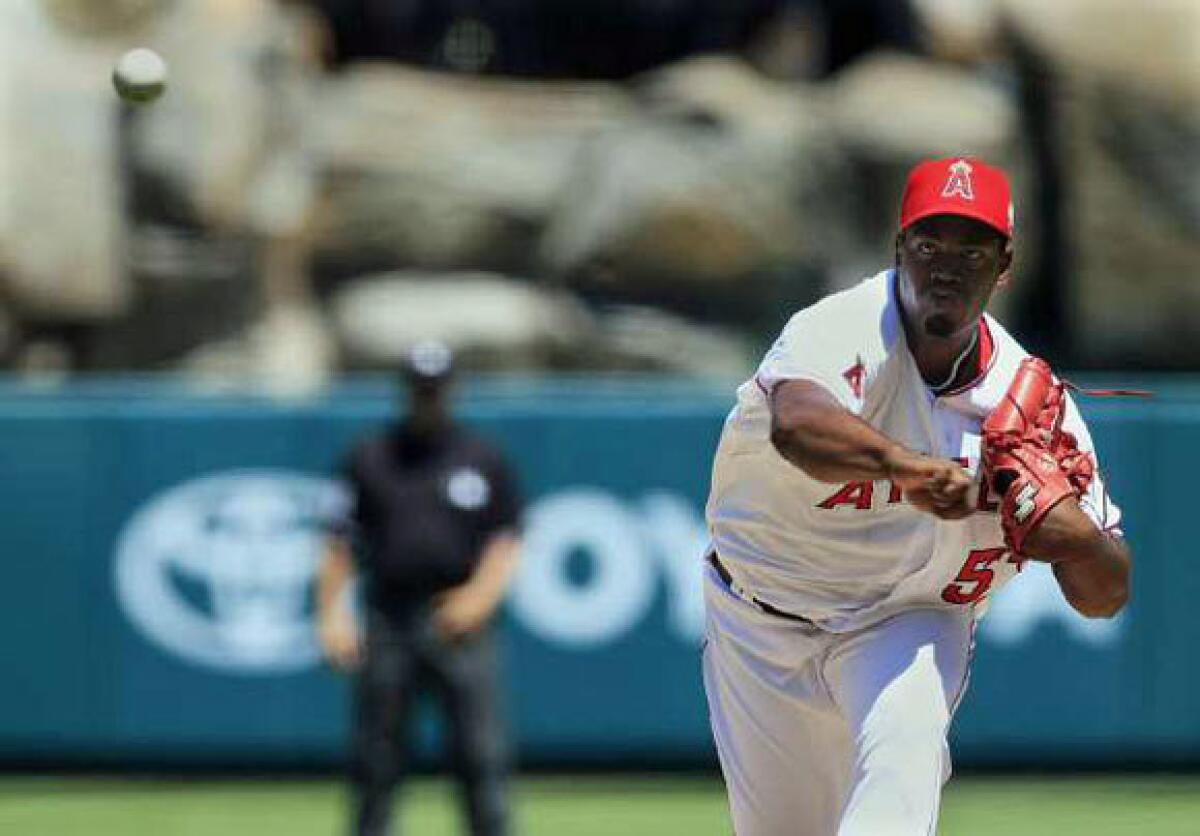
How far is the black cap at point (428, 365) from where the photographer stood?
7754mm

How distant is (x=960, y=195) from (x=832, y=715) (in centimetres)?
116

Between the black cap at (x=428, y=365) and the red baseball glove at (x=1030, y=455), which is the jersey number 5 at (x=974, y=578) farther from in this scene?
the black cap at (x=428, y=365)

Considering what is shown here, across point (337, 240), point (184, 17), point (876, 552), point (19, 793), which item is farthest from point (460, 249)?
point (876, 552)

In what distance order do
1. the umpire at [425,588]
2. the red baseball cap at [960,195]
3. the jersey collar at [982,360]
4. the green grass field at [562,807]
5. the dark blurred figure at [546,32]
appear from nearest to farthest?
the red baseball cap at [960,195] → the jersey collar at [982,360] → the umpire at [425,588] → the green grass field at [562,807] → the dark blurred figure at [546,32]

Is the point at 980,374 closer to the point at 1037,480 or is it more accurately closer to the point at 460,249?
the point at 1037,480

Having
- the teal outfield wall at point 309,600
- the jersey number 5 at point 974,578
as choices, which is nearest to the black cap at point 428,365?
the teal outfield wall at point 309,600

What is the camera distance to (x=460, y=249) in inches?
→ 573

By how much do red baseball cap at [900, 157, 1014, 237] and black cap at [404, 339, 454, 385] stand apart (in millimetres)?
3345

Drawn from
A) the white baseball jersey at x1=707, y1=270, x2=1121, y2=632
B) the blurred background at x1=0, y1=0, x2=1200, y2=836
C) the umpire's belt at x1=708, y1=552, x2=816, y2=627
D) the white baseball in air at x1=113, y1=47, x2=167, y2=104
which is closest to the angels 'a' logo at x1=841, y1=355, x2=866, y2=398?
the white baseball jersey at x1=707, y1=270, x2=1121, y2=632

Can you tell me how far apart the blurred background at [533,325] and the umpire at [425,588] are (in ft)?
4.42

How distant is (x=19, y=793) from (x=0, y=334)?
14.9ft

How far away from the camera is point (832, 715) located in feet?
16.5

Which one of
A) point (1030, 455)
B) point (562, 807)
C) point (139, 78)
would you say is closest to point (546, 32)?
point (562, 807)

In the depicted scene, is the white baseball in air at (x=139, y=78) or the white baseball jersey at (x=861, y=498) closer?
the white baseball jersey at (x=861, y=498)
